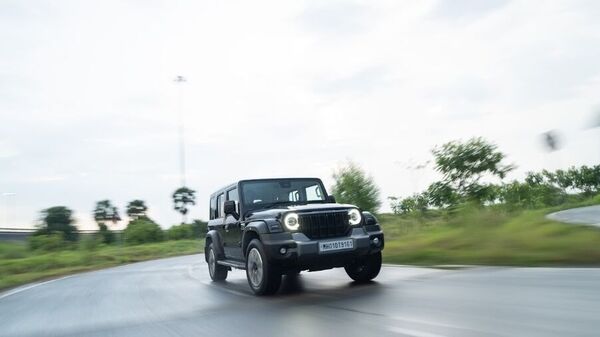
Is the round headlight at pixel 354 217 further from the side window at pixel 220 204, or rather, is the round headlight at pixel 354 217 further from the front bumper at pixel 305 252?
the side window at pixel 220 204

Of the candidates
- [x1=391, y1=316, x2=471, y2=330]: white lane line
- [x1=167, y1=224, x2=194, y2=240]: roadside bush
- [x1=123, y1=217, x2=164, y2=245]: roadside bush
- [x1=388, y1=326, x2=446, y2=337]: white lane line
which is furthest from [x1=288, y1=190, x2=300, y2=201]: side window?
[x1=167, y1=224, x2=194, y2=240]: roadside bush

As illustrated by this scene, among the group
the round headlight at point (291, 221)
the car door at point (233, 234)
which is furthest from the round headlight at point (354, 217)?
the car door at point (233, 234)

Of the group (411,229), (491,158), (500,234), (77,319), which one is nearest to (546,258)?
(500,234)

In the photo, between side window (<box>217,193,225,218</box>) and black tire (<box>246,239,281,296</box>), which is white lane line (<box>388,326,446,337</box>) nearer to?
black tire (<box>246,239,281,296</box>)

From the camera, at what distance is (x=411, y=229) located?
22078 mm

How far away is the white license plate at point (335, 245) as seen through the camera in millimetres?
7441

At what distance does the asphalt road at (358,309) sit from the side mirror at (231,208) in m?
1.25

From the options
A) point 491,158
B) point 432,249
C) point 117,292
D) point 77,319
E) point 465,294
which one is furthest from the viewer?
point 491,158

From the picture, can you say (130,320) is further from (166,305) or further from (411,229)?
(411,229)

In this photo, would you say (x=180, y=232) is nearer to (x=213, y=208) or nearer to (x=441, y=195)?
(x=441, y=195)

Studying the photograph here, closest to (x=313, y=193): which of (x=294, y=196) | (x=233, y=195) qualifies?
(x=294, y=196)

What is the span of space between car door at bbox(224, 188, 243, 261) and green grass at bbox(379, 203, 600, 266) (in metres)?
4.38

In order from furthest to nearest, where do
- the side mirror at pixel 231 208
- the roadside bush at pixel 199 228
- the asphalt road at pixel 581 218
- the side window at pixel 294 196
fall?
the roadside bush at pixel 199 228 → the asphalt road at pixel 581 218 → the side window at pixel 294 196 → the side mirror at pixel 231 208

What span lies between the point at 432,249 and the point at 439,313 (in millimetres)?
7884
